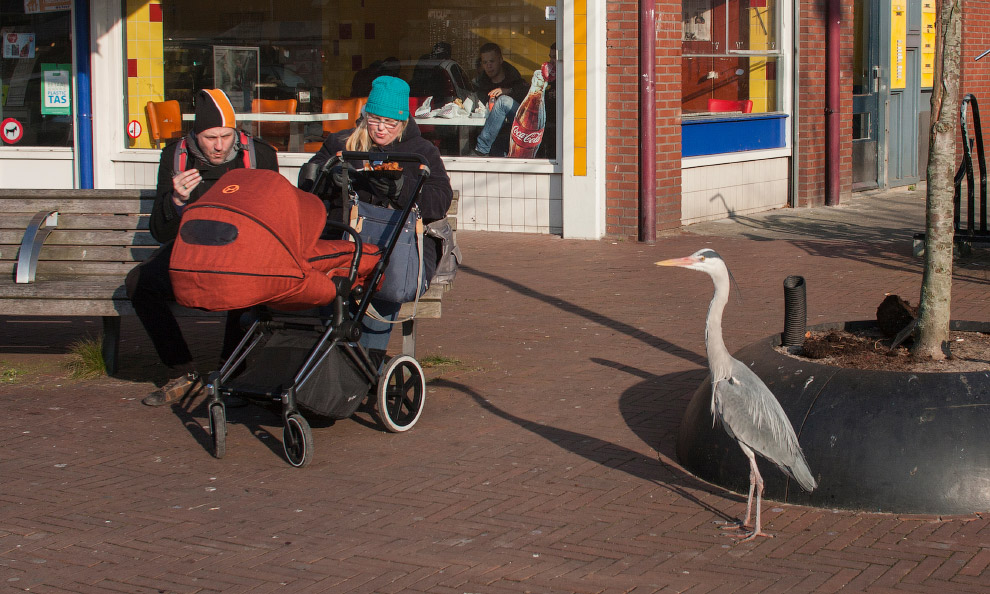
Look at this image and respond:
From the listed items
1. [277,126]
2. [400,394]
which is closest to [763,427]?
[400,394]

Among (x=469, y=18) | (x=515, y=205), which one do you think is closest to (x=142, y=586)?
(x=515, y=205)

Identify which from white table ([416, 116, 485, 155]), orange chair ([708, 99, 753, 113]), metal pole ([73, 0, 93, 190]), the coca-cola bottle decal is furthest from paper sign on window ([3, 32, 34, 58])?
orange chair ([708, 99, 753, 113])

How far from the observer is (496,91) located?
12.9 metres

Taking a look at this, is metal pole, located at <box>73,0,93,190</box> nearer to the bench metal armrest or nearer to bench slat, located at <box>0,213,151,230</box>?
bench slat, located at <box>0,213,151,230</box>

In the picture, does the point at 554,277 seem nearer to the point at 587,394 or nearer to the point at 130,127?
the point at 587,394

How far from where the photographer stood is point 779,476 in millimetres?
4648

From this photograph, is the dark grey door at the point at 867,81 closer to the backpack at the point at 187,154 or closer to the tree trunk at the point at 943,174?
the tree trunk at the point at 943,174

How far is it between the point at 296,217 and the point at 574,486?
177 cm

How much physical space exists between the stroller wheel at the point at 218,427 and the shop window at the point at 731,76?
27.8 ft

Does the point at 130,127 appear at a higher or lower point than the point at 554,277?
higher

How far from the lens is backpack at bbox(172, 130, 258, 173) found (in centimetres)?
628

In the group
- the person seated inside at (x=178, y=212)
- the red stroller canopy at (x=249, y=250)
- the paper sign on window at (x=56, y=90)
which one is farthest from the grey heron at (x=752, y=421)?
the paper sign on window at (x=56, y=90)

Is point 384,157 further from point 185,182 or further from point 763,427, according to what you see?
point 763,427

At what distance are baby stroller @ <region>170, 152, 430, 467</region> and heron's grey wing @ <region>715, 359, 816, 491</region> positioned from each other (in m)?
1.84
